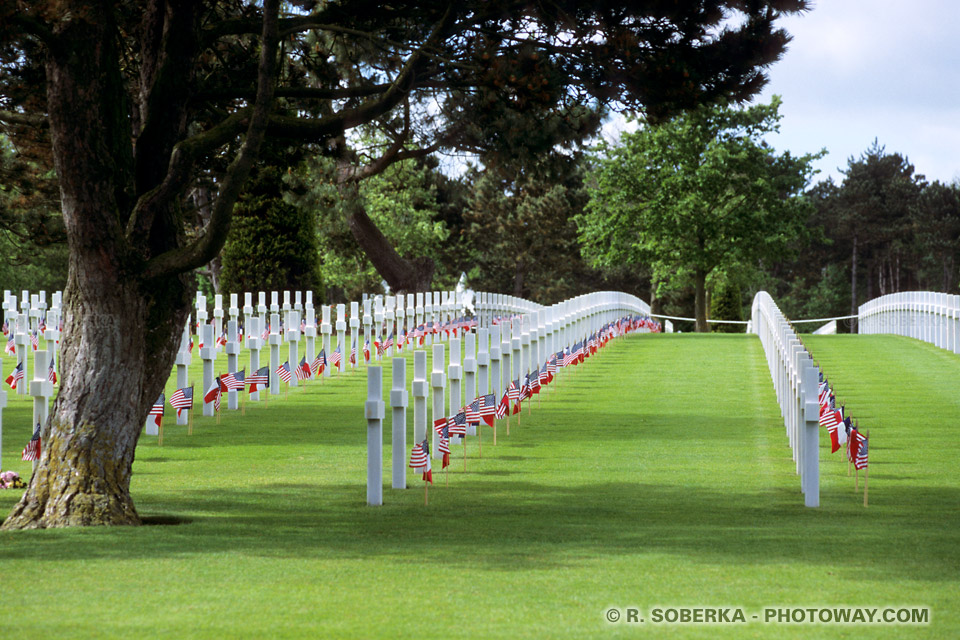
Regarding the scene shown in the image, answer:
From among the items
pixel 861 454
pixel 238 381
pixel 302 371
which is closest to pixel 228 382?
pixel 238 381

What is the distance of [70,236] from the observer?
9.73m

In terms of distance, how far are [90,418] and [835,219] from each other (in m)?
86.4

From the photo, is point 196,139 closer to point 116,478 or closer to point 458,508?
Answer: point 116,478

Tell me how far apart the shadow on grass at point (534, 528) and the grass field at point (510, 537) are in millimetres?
34

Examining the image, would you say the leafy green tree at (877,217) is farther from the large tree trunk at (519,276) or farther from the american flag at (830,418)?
the american flag at (830,418)

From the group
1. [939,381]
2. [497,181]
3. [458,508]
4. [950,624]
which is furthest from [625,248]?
[950,624]

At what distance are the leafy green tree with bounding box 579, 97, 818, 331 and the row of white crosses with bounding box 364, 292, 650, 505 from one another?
49.9 feet

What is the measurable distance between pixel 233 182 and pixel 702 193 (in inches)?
1581

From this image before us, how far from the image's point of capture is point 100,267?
9664 millimetres

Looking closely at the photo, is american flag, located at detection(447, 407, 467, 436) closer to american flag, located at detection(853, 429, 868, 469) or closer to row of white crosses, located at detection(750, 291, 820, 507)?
row of white crosses, located at detection(750, 291, 820, 507)

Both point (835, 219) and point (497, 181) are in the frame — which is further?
point (835, 219)

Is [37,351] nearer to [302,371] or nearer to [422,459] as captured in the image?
[422,459]

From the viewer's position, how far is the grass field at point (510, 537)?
628cm

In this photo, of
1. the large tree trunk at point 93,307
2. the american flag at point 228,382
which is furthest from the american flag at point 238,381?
the large tree trunk at point 93,307
